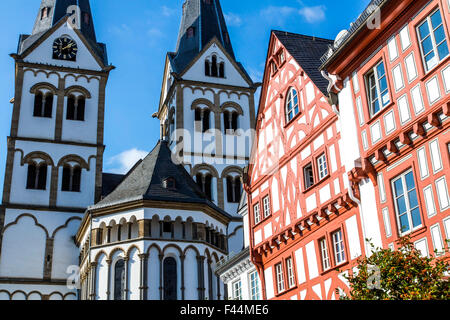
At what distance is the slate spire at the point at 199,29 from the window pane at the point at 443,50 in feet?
133

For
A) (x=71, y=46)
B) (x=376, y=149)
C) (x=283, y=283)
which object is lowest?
(x=283, y=283)

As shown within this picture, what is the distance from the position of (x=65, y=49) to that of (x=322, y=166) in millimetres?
35923

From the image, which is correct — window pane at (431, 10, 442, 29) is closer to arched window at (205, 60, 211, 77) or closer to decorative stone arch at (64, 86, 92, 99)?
decorative stone arch at (64, 86, 92, 99)

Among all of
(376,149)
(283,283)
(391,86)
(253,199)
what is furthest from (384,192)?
(253,199)

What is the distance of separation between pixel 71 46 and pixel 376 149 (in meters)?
39.5

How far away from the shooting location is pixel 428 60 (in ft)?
48.0

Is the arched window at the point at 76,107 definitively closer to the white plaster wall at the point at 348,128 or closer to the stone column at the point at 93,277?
the stone column at the point at 93,277

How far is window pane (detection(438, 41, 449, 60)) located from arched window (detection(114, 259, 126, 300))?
23.6 meters

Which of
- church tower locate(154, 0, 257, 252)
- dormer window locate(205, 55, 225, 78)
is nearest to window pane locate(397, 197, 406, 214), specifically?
church tower locate(154, 0, 257, 252)

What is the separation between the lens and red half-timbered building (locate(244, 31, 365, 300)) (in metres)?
18.3

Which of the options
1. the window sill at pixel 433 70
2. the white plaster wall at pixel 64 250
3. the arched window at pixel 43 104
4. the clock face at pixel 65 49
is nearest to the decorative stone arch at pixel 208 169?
the white plaster wall at pixel 64 250

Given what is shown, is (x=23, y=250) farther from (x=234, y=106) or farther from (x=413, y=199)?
(x=413, y=199)

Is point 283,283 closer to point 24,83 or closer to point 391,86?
point 391,86

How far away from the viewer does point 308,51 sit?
899 inches
